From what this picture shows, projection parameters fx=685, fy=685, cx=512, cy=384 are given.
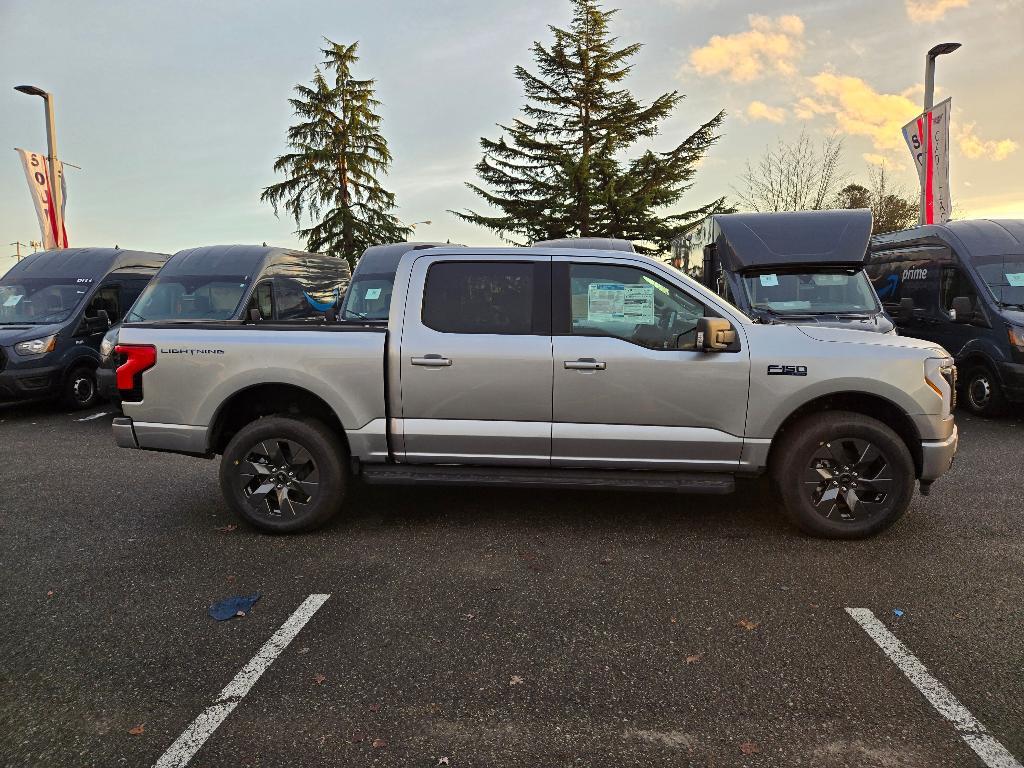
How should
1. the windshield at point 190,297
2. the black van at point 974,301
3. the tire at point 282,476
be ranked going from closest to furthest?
the tire at point 282,476, the black van at point 974,301, the windshield at point 190,297

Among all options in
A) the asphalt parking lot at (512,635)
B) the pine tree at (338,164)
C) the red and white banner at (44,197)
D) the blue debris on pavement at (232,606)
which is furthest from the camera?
the pine tree at (338,164)

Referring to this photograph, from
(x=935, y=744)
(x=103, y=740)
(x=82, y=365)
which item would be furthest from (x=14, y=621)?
(x=82, y=365)

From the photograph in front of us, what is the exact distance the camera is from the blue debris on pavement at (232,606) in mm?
3614

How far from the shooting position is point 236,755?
251cm

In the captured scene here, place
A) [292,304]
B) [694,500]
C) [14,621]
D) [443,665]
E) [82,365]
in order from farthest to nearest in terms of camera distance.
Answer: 1. [292,304]
2. [82,365]
3. [694,500]
4. [14,621]
5. [443,665]

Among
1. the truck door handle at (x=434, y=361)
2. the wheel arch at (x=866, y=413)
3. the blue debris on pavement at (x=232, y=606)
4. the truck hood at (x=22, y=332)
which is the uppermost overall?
the truck hood at (x=22, y=332)

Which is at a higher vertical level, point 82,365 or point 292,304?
point 292,304

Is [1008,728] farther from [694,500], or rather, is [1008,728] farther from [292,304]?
[292,304]

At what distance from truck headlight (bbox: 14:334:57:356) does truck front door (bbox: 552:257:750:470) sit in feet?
28.2

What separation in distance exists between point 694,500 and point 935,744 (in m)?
3.00

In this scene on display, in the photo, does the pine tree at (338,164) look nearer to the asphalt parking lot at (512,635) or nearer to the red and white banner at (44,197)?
the red and white banner at (44,197)

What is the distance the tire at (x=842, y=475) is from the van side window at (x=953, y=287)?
242 inches

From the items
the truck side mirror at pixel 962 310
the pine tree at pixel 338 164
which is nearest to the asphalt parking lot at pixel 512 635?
the truck side mirror at pixel 962 310

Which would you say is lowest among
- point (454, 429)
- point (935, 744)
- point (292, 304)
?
point (935, 744)
